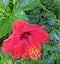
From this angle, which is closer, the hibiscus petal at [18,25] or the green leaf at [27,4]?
the hibiscus petal at [18,25]

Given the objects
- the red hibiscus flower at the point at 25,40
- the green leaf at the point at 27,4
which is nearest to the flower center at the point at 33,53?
the red hibiscus flower at the point at 25,40

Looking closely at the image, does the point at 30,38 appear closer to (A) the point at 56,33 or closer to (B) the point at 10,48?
(B) the point at 10,48

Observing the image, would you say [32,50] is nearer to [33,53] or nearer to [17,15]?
[33,53]

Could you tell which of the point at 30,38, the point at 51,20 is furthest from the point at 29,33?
the point at 51,20

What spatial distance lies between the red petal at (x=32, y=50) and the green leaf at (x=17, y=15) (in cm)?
7

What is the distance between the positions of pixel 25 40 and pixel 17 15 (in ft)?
0.24

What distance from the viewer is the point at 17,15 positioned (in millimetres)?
769

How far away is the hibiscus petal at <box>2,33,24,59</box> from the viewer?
0.67 m

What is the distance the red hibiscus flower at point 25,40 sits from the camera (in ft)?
2.19

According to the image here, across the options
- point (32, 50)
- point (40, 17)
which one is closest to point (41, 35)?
point (32, 50)

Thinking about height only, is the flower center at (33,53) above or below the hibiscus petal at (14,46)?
below

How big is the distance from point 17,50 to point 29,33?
0.06 meters

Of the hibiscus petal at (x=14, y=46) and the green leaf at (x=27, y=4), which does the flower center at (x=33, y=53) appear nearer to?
the hibiscus petal at (x=14, y=46)

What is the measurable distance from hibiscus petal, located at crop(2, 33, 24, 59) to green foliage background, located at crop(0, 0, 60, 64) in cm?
7
